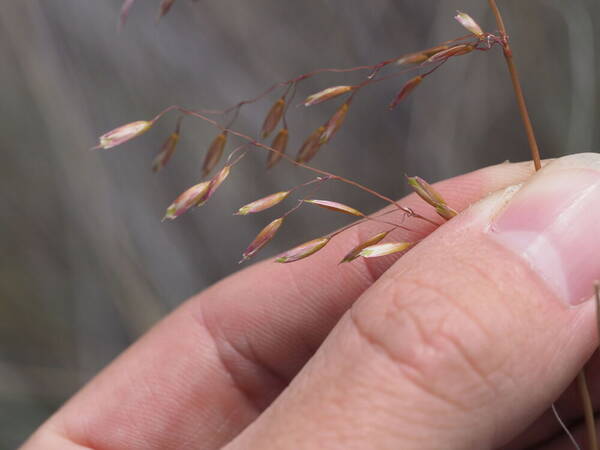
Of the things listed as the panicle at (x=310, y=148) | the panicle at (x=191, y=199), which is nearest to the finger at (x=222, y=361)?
the panicle at (x=310, y=148)

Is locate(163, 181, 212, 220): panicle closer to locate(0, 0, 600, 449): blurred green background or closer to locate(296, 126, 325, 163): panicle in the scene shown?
locate(296, 126, 325, 163): panicle

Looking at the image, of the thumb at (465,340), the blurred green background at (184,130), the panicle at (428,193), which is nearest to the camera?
the thumb at (465,340)

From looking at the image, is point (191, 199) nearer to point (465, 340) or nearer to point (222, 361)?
point (465, 340)

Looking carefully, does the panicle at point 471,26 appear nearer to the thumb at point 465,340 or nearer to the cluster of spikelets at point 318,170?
the cluster of spikelets at point 318,170

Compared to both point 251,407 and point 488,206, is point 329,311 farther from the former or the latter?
point 488,206

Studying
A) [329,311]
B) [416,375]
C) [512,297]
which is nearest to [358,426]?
[416,375]

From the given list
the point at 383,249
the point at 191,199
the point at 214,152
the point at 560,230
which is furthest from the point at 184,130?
the point at 560,230
